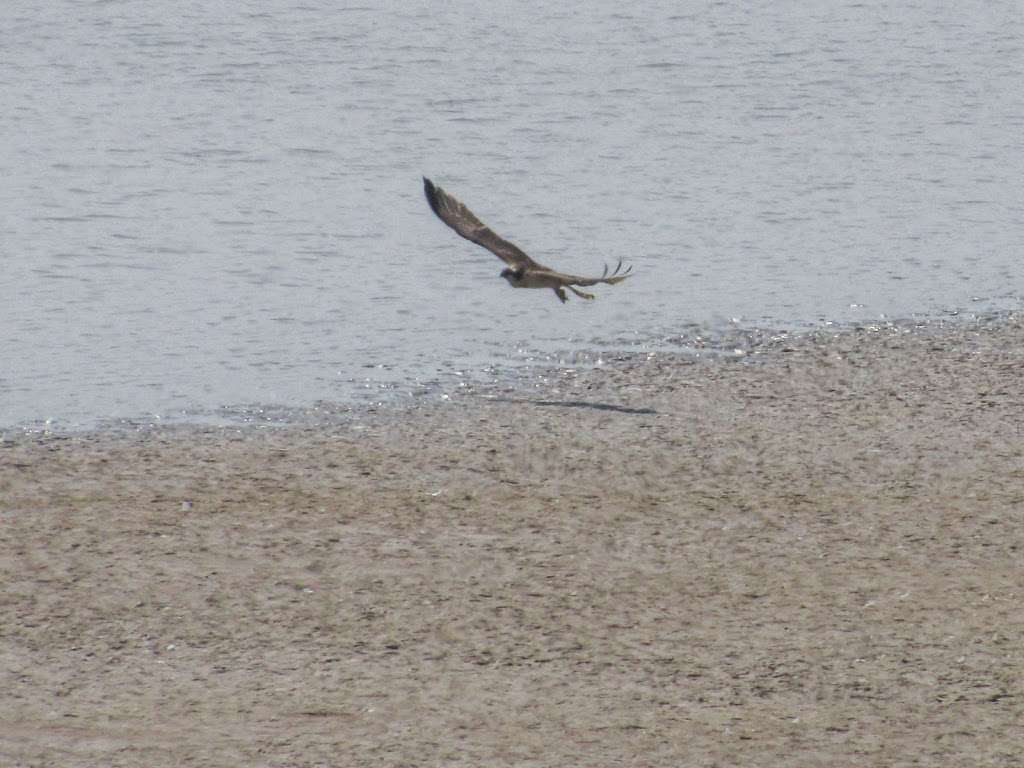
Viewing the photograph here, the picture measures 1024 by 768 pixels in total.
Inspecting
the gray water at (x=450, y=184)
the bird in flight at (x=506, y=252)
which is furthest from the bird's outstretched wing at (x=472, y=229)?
the gray water at (x=450, y=184)

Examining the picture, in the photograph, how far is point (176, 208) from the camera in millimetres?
15938

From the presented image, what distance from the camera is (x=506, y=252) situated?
11039 millimetres

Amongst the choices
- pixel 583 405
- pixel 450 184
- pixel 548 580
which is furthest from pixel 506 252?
pixel 450 184

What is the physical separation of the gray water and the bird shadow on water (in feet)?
1.60

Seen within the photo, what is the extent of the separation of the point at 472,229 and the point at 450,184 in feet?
18.8

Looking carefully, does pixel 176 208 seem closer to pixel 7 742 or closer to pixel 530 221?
pixel 530 221

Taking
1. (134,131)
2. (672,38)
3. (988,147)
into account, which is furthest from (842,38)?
(134,131)

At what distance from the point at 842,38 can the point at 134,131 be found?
9.02 m

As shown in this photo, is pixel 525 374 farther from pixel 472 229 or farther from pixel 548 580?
pixel 548 580

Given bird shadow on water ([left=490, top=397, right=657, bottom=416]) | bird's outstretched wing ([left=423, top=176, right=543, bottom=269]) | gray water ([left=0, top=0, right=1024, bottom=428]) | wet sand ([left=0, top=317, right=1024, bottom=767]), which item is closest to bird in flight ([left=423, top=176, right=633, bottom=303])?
bird's outstretched wing ([left=423, top=176, right=543, bottom=269])

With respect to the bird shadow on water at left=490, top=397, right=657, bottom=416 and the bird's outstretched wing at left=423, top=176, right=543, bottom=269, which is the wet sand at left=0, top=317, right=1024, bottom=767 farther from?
the bird's outstretched wing at left=423, top=176, right=543, bottom=269

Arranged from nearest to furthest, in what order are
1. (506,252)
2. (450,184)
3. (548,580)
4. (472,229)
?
(548,580) → (506,252) → (472,229) → (450,184)

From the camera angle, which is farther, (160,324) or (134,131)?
(134,131)

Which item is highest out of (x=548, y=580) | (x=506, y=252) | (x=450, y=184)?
(x=506, y=252)
